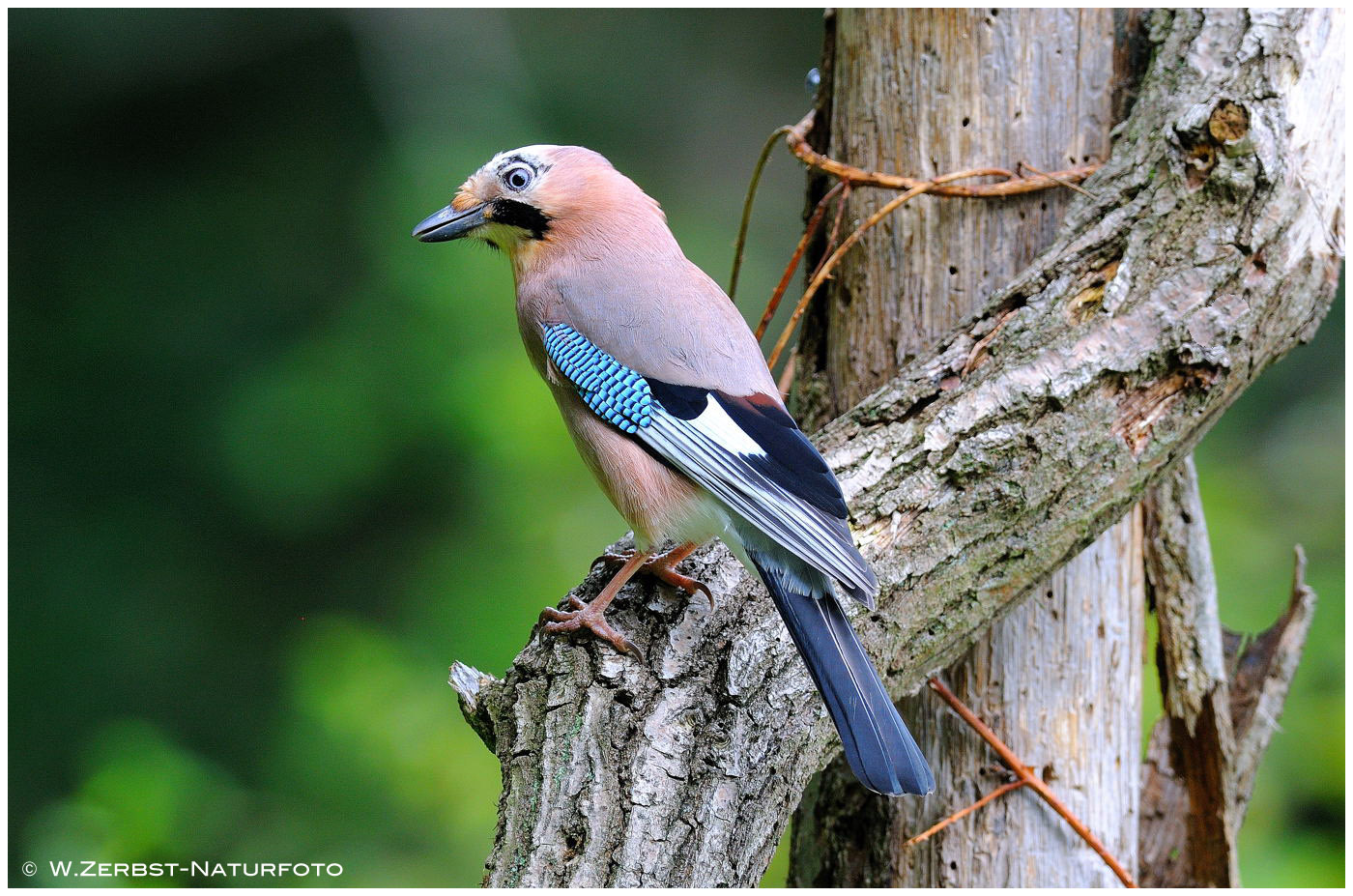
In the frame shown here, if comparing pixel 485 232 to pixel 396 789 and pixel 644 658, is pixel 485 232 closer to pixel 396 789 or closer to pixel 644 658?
pixel 644 658

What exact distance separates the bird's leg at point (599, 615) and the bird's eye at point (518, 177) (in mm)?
843

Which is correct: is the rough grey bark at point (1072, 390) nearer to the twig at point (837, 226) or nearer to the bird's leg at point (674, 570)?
the bird's leg at point (674, 570)

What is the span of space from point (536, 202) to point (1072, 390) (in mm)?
1178

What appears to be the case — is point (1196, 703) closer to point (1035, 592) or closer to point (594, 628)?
point (1035, 592)

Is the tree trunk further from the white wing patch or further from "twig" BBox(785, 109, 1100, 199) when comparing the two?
the white wing patch

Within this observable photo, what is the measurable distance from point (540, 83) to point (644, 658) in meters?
3.49

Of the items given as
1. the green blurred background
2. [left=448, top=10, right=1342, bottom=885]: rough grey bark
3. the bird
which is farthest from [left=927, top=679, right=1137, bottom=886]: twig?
the green blurred background

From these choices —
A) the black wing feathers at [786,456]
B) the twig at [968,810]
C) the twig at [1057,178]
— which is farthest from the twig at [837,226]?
the twig at [968,810]

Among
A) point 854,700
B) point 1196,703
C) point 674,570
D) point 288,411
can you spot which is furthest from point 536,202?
point 288,411

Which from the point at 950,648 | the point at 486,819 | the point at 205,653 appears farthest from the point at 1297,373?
the point at 205,653

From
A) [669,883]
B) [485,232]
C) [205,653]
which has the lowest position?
[669,883]

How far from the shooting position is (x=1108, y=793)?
249cm

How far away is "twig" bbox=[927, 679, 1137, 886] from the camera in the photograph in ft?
7.78

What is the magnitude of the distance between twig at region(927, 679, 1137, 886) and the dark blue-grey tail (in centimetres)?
62
